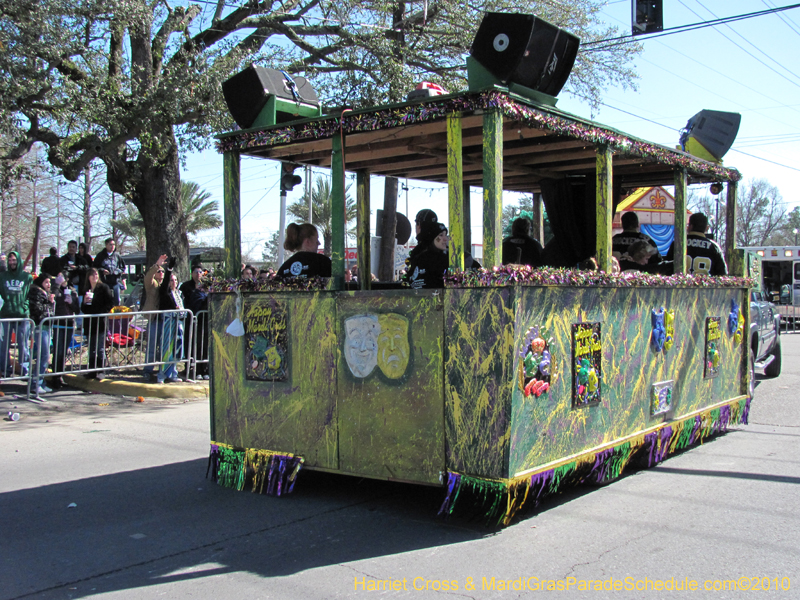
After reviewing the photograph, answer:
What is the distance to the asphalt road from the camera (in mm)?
3719

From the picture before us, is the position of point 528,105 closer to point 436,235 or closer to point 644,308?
point 436,235

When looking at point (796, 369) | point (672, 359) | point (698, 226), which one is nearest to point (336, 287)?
point (672, 359)

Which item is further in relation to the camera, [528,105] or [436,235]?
[436,235]

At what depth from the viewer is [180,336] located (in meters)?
11.2

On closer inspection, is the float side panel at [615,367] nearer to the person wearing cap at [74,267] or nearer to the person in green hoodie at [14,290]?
the person in green hoodie at [14,290]

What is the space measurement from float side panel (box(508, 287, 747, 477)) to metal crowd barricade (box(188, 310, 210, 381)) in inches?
297

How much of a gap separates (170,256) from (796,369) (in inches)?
506

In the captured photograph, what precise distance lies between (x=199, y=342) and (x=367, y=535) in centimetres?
831

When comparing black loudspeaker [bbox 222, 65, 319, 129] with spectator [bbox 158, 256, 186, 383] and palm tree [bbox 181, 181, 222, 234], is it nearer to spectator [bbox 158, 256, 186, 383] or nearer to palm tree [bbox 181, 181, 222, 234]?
spectator [bbox 158, 256, 186, 383]

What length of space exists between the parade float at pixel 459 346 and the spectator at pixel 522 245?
37.0 inches

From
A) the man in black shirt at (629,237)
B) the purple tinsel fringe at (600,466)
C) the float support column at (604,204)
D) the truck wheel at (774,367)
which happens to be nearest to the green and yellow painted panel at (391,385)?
the purple tinsel fringe at (600,466)

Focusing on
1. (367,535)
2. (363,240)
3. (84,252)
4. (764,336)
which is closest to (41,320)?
(84,252)

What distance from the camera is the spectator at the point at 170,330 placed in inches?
433

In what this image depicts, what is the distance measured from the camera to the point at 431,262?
520 centimetres
